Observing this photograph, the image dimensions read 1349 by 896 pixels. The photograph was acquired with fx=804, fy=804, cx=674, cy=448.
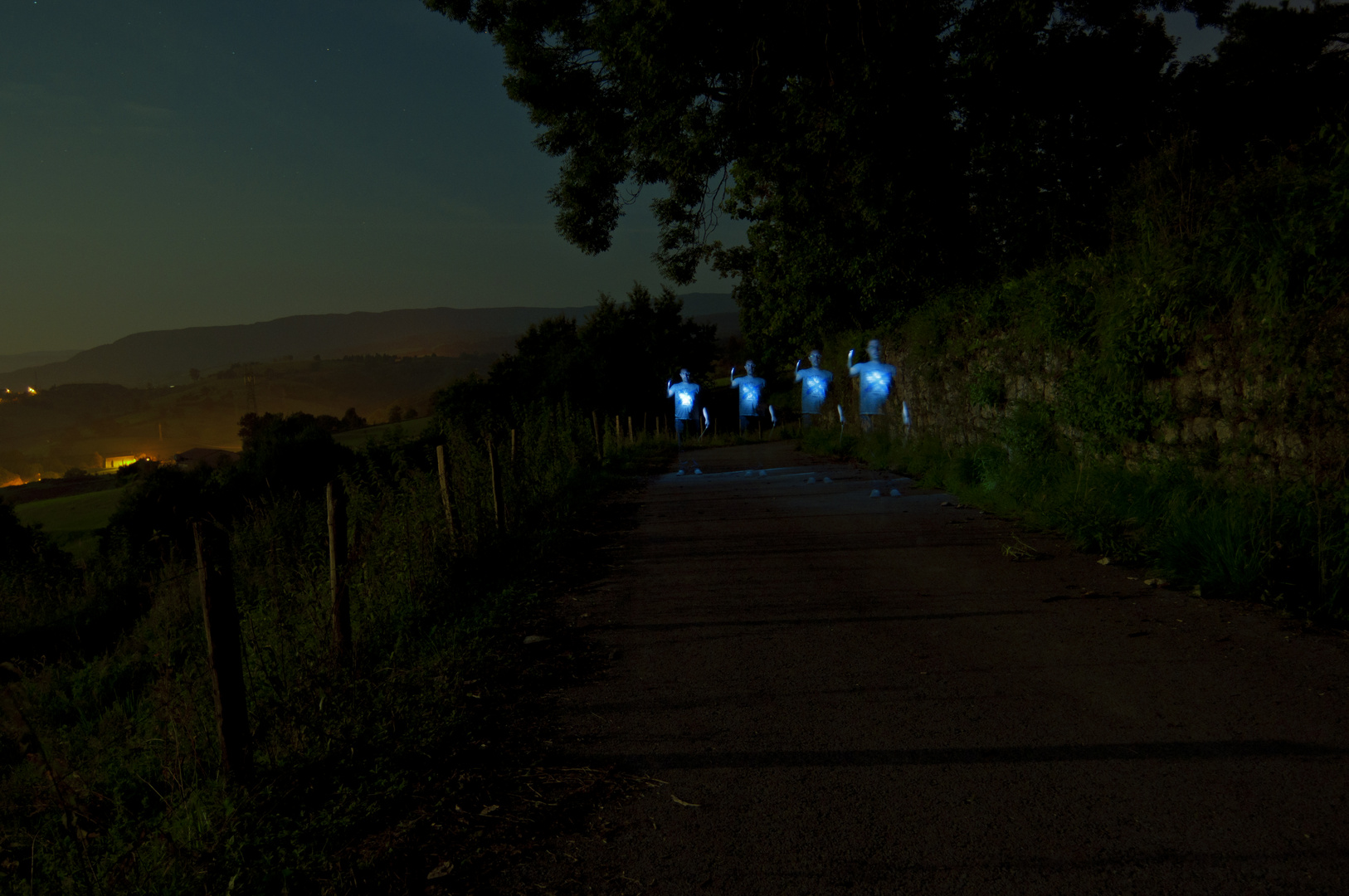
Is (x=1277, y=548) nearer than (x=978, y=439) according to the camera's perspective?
Yes

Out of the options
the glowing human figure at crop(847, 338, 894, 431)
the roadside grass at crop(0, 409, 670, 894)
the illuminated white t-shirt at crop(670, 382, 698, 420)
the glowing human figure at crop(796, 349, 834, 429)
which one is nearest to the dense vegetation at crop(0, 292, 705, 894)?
the roadside grass at crop(0, 409, 670, 894)

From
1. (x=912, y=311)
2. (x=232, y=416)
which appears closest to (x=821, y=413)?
(x=912, y=311)

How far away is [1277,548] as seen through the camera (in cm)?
564

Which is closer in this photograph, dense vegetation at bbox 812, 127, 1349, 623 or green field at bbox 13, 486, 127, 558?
dense vegetation at bbox 812, 127, 1349, 623

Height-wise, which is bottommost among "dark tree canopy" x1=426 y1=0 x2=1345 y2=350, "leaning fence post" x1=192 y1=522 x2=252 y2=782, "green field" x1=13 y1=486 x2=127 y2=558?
"green field" x1=13 y1=486 x2=127 y2=558

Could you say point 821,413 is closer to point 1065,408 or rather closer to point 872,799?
point 1065,408

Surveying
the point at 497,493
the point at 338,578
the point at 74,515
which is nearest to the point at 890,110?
the point at 497,493

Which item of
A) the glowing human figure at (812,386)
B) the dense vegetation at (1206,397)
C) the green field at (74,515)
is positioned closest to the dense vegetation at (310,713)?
the dense vegetation at (1206,397)

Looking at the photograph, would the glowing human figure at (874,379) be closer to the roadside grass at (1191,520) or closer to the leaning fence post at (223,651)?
the roadside grass at (1191,520)

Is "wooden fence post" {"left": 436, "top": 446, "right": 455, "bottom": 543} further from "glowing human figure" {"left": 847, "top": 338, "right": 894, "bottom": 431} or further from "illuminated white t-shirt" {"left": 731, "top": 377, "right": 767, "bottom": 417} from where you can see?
"glowing human figure" {"left": 847, "top": 338, "right": 894, "bottom": 431}

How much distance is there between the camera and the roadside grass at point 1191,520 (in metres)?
5.44

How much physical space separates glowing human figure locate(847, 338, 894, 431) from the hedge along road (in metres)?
12.5

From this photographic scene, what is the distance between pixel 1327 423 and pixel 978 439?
24.4 feet

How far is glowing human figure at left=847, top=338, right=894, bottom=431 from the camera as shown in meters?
19.1
